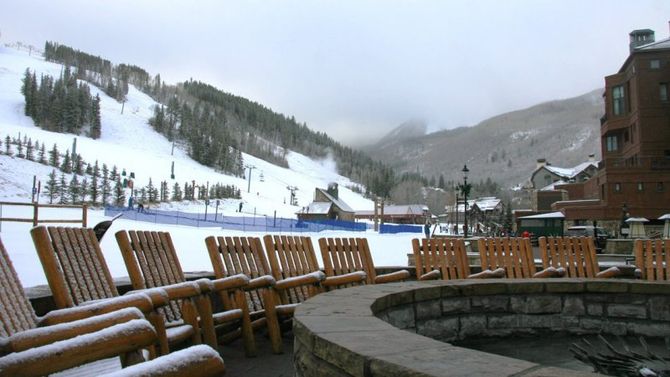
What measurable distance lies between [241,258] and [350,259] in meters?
1.68

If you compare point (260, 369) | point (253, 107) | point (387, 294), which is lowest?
point (260, 369)

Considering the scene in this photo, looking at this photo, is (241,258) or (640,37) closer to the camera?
(241,258)

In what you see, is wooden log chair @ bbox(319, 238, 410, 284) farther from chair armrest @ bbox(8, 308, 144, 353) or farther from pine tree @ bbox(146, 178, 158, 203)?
pine tree @ bbox(146, 178, 158, 203)

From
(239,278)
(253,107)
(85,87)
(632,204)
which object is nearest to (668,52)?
(632,204)

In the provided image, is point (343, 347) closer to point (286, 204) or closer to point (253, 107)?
point (286, 204)

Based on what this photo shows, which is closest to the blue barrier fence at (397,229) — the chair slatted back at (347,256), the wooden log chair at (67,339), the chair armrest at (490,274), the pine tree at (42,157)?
the chair armrest at (490,274)

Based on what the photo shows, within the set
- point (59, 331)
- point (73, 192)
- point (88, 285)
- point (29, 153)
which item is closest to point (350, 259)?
point (88, 285)

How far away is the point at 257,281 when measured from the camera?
4637 millimetres

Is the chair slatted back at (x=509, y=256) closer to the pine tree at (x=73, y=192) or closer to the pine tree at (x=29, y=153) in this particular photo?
the pine tree at (x=73, y=192)

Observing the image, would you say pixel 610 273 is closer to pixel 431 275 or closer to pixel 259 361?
pixel 431 275

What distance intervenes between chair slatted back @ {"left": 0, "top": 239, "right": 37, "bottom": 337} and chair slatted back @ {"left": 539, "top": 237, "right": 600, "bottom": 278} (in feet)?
22.7

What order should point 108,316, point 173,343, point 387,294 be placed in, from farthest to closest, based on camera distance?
point 387,294 → point 173,343 → point 108,316

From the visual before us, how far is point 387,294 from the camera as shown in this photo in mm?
4281

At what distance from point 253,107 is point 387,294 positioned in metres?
196
